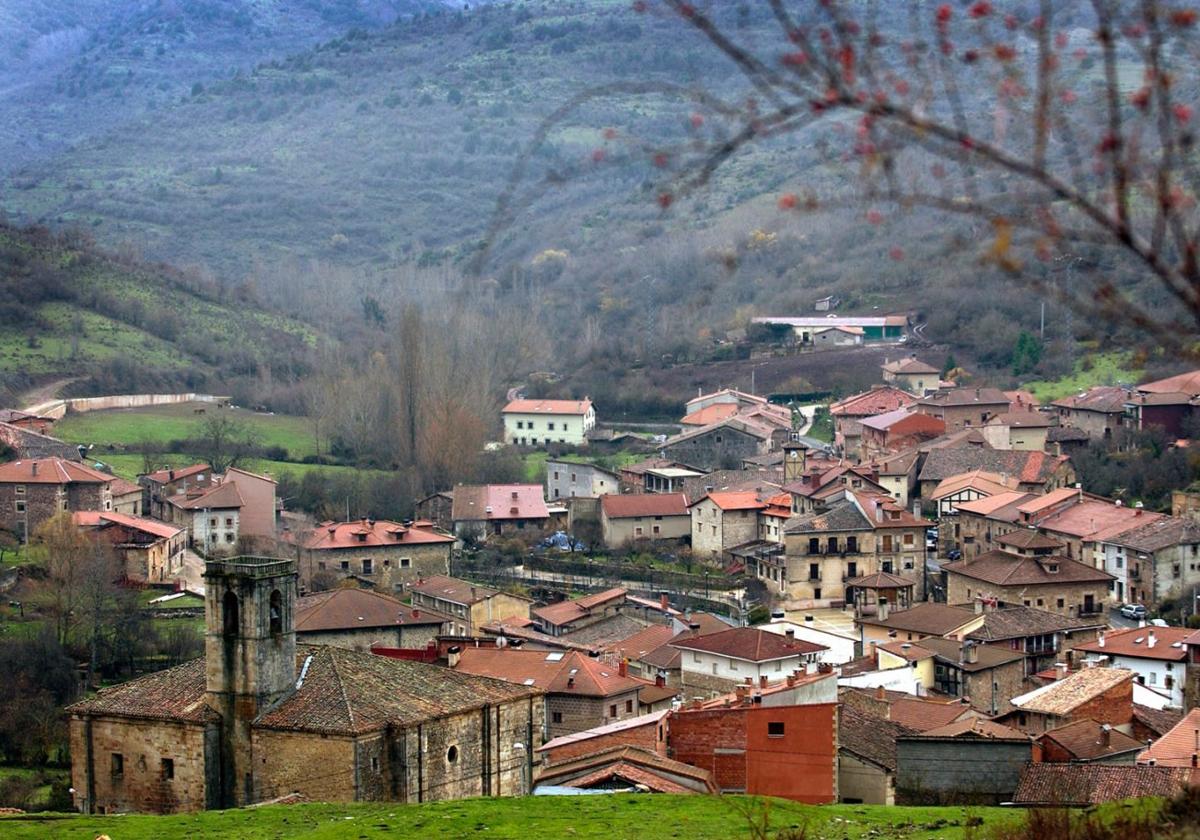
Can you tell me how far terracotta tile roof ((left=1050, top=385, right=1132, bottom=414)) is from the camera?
181 feet

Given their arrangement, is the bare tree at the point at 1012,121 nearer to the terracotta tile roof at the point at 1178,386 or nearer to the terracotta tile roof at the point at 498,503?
the terracotta tile roof at the point at 498,503

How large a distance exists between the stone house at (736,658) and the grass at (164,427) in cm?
3458

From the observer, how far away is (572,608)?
132ft

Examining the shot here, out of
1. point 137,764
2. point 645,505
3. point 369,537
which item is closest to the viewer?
point 137,764

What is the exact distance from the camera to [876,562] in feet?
147

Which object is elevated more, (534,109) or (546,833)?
(534,109)

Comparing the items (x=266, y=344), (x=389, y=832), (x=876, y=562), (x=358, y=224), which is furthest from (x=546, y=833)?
(x=358, y=224)

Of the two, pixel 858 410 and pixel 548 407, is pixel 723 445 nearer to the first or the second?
pixel 858 410

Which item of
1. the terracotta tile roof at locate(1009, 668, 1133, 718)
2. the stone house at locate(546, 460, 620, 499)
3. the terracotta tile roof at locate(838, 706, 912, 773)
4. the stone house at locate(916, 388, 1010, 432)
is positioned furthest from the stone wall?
the stone house at locate(916, 388, 1010, 432)

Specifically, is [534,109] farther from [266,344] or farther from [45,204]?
[266,344]

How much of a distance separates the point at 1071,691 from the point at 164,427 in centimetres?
4617

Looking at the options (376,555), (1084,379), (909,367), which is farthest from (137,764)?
(909,367)

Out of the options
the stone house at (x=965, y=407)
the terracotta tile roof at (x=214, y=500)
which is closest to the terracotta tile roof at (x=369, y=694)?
the terracotta tile roof at (x=214, y=500)

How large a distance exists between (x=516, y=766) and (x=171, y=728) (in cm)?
436
